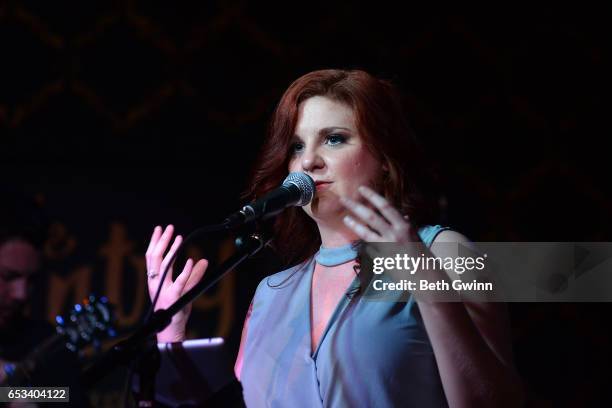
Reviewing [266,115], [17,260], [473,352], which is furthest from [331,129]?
[266,115]

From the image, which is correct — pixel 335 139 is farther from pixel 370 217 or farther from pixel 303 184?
pixel 370 217

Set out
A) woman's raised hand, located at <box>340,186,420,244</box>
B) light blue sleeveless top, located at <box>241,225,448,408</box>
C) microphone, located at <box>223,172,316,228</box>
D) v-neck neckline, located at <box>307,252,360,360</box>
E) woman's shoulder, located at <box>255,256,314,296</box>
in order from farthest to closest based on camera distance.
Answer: woman's shoulder, located at <box>255,256,314,296</box> < v-neck neckline, located at <box>307,252,360,360</box> < light blue sleeveless top, located at <box>241,225,448,408</box> < microphone, located at <box>223,172,316,228</box> < woman's raised hand, located at <box>340,186,420,244</box>

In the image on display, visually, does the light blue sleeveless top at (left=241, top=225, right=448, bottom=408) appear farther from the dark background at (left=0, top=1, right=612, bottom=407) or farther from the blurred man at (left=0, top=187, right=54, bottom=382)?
the dark background at (left=0, top=1, right=612, bottom=407)

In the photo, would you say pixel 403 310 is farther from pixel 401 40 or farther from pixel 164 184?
pixel 401 40

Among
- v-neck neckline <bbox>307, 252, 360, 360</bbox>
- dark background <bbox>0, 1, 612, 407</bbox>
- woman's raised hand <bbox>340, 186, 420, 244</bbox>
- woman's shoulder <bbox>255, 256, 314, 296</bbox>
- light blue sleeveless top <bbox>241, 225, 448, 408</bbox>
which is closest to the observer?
woman's raised hand <bbox>340, 186, 420, 244</bbox>

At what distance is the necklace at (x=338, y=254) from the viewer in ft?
5.59

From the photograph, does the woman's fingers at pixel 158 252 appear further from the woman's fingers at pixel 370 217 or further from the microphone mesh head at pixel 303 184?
the woman's fingers at pixel 370 217

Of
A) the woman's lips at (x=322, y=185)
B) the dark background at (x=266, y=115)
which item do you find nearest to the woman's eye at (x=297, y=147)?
the woman's lips at (x=322, y=185)

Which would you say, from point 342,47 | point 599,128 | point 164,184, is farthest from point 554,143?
point 164,184

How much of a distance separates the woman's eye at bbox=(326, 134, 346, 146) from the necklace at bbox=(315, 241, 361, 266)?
0.82ft

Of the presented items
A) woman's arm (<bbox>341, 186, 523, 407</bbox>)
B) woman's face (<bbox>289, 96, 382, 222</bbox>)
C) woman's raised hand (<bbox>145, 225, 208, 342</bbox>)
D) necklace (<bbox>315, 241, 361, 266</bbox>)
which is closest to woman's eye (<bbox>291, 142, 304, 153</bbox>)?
woman's face (<bbox>289, 96, 382, 222</bbox>)

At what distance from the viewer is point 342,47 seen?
308 cm

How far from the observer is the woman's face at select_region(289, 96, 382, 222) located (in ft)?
5.30

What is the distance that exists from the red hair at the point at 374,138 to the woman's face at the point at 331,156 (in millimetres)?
21
